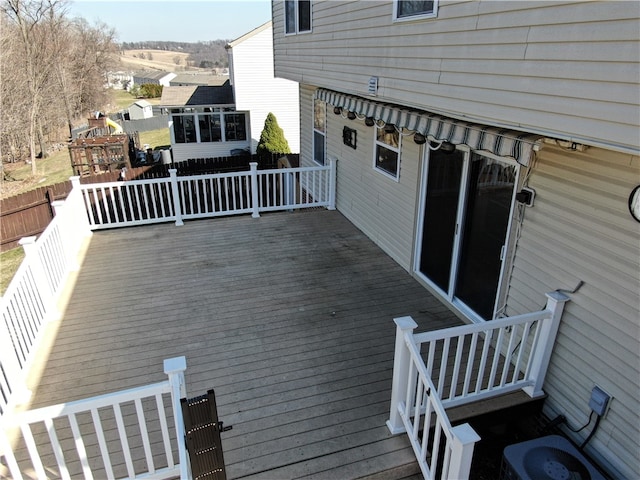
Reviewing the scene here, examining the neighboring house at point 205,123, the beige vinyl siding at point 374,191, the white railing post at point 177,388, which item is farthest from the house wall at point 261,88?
the white railing post at point 177,388

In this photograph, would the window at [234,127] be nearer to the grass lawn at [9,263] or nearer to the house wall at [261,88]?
the house wall at [261,88]

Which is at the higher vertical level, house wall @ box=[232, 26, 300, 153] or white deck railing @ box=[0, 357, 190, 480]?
house wall @ box=[232, 26, 300, 153]

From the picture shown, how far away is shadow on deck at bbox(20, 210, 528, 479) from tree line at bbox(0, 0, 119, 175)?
17994mm

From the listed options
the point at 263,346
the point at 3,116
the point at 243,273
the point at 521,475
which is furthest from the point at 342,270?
the point at 3,116

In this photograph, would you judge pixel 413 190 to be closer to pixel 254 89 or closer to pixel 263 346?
pixel 263 346

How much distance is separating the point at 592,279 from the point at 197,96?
1966 cm

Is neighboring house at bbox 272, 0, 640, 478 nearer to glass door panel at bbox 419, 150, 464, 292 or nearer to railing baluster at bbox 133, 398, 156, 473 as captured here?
glass door panel at bbox 419, 150, 464, 292

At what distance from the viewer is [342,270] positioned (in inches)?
238

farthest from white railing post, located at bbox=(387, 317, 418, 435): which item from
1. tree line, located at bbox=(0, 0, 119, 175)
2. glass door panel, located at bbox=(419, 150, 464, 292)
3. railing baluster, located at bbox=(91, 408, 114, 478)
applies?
tree line, located at bbox=(0, 0, 119, 175)

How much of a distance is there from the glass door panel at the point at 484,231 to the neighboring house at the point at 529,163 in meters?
0.02

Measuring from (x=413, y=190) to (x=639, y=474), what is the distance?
3656 millimetres

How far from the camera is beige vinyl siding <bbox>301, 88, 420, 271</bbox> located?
5730 millimetres

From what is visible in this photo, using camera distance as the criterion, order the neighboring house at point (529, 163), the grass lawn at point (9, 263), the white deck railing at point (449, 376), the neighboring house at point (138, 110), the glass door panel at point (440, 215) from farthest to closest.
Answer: the neighboring house at point (138, 110)
the grass lawn at point (9, 263)
the glass door panel at point (440, 215)
the white deck railing at point (449, 376)
the neighboring house at point (529, 163)

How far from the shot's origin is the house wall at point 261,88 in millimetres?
18641
